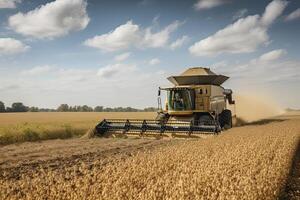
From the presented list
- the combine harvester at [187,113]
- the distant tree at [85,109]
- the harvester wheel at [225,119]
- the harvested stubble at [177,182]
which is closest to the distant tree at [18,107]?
the distant tree at [85,109]

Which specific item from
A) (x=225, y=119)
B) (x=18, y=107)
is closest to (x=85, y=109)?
(x=18, y=107)

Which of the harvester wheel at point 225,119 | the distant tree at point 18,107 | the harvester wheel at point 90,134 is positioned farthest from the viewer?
the distant tree at point 18,107

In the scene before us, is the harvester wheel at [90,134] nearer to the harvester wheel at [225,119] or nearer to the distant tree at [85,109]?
the harvester wheel at [225,119]

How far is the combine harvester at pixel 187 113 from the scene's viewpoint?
698 inches

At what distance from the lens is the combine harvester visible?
17.7 meters

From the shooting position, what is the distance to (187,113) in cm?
1964

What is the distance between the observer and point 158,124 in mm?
18516

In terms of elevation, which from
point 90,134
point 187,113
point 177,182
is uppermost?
point 187,113

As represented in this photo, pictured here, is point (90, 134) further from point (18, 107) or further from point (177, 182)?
point (18, 107)

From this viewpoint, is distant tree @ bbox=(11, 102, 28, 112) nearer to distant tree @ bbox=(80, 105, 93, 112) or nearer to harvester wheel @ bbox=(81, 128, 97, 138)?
distant tree @ bbox=(80, 105, 93, 112)

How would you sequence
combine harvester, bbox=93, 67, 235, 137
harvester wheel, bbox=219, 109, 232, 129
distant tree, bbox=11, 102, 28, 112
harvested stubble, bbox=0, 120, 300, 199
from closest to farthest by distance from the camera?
harvested stubble, bbox=0, 120, 300, 199
combine harvester, bbox=93, 67, 235, 137
harvester wheel, bbox=219, 109, 232, 129
distant tree, bbox=11, 102, 28, 112

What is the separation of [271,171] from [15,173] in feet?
17.6

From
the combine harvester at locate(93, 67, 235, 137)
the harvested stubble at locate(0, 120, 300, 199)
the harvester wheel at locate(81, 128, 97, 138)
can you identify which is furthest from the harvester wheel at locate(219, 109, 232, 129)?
the harvested stubble at locate(0, 120, 300, 199)

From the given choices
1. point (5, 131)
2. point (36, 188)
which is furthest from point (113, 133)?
point (36, 188)
